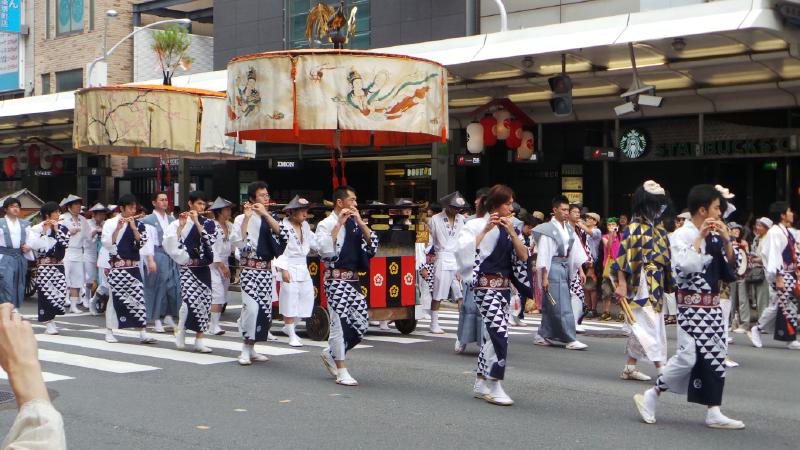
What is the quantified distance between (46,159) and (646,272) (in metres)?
28.4

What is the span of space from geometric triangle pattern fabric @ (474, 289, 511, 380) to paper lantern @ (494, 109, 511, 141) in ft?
37.0

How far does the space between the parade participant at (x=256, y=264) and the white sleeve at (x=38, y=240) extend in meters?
3.89

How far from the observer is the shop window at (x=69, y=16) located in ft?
132

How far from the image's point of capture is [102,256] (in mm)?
16953

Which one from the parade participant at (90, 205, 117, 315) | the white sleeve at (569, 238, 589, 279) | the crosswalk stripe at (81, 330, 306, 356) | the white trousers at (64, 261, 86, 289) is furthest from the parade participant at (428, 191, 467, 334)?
the white trousers at (64, 261, 86, 289)

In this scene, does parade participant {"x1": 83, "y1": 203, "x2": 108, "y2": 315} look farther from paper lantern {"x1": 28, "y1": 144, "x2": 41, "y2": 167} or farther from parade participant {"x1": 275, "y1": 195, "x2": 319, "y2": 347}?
paper lantern {"x1": 28, "y1": 144, "x2": 41, "y2": 167}

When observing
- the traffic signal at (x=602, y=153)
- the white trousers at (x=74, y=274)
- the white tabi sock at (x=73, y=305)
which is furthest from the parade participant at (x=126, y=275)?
the traffic signal at (x=602, y=153)

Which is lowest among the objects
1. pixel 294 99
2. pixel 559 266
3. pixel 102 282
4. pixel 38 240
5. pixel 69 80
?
pixel 102 282

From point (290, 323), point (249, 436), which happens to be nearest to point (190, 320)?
point (290, 323)

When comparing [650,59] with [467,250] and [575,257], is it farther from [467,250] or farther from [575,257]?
[467,250]

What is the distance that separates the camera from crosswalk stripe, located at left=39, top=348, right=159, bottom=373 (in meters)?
10.3

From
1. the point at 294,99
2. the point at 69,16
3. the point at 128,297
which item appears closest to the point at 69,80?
the point at 69,16

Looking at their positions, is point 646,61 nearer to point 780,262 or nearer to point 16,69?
point 780,262

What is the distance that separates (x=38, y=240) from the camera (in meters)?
13.8
